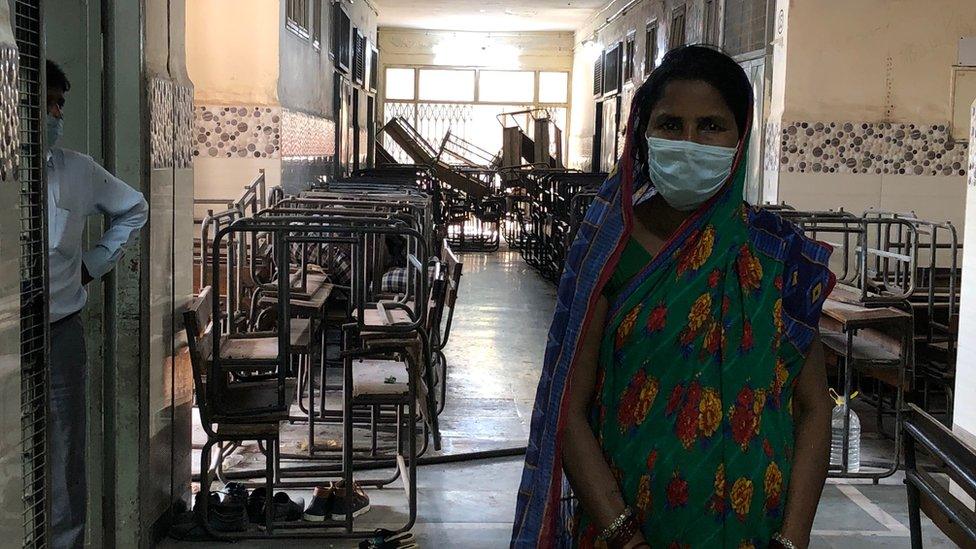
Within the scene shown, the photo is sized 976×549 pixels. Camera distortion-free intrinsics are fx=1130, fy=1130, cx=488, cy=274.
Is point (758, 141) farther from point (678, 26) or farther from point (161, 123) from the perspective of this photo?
point (161, 123)

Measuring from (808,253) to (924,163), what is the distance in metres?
5.92

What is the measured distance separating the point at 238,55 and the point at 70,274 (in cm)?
412

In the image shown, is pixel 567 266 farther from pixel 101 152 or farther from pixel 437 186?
pixel 437 186

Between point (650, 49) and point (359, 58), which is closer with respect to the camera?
→ point (650, 49)

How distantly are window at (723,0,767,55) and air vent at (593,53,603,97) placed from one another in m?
5.89

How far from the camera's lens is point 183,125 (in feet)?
12.2

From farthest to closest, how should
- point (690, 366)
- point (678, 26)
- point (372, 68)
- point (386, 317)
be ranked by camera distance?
point (372, 68)
point (678, 26)
point (386, 317)
point (690, 366)

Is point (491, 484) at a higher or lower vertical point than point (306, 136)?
lower

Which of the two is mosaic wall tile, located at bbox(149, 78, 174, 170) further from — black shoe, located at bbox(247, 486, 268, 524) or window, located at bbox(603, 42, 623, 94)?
window, located at bbox(603, 42, 623, 94)

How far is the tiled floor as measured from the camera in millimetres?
3875

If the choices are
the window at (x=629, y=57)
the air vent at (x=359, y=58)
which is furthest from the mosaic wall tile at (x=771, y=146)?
the air vent at (x=359, y=58)

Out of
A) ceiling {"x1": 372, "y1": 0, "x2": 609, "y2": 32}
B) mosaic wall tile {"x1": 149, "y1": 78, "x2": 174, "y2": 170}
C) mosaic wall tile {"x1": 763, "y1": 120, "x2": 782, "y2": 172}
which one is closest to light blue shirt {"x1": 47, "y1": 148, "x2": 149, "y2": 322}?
mosaic wall tile {"x1": 149, "y1": 78, "x2": 174, "y2": 170}

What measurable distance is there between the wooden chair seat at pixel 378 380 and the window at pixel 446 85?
1400 cm

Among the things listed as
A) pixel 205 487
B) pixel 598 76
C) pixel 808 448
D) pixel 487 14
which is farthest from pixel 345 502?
pixel 487 14
